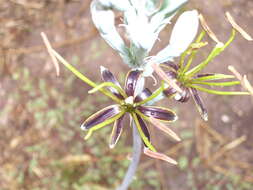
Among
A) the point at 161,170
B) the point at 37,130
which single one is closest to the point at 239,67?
the point at 161,170

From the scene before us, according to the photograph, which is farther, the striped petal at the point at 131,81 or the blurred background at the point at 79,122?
the blurred background at the point at 79,122

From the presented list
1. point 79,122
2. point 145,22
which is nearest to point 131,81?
point 145,22

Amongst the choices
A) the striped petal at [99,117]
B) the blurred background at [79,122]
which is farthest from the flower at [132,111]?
the blurred background at [79,122]

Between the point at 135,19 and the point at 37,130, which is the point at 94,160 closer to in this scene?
the point at 37,130

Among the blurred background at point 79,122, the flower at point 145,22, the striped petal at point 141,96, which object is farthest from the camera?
the blurred background at point 79,122

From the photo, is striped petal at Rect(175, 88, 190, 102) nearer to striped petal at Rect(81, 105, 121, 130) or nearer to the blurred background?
striped petal at Rect(81, 105, 121, 130)

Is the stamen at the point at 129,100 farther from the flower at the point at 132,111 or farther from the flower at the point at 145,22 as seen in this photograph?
the flower at the point at 145,22
